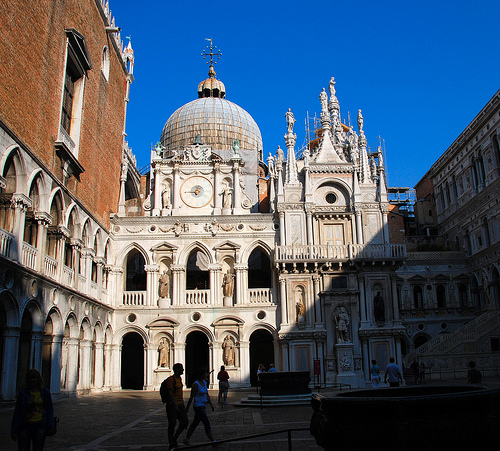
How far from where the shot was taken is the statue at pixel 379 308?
2997cm

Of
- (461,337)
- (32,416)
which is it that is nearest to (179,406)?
(32,416)

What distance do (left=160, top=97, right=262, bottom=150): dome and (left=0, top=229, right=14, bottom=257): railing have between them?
1078 inches

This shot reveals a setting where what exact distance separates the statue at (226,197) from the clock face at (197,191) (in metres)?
0.76

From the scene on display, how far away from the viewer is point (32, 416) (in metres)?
8.09

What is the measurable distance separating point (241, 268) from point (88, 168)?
31.6 feet

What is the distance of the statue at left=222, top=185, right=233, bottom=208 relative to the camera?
3247 centimetres

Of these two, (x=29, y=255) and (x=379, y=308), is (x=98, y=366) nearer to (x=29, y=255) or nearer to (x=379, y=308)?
(x=29, y=255)

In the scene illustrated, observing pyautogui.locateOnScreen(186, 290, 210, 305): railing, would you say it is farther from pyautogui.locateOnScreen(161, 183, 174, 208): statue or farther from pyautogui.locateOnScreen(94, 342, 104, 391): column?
pyautogui.locateOnScreen(161, 183, 174, 208): statue

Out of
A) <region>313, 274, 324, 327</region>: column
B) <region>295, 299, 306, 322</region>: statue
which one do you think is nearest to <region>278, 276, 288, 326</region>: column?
<region>295, 299, 306, 322</region>: statue

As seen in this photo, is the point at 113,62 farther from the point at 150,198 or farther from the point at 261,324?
the point at 261,324

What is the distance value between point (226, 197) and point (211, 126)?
14855 millimetres

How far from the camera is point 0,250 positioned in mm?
17531

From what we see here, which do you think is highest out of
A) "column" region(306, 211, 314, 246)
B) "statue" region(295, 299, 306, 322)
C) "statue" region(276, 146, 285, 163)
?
"statue" region(276, 146, 285, 163)

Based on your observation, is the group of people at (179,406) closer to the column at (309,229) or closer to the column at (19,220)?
the column at (19,220)
